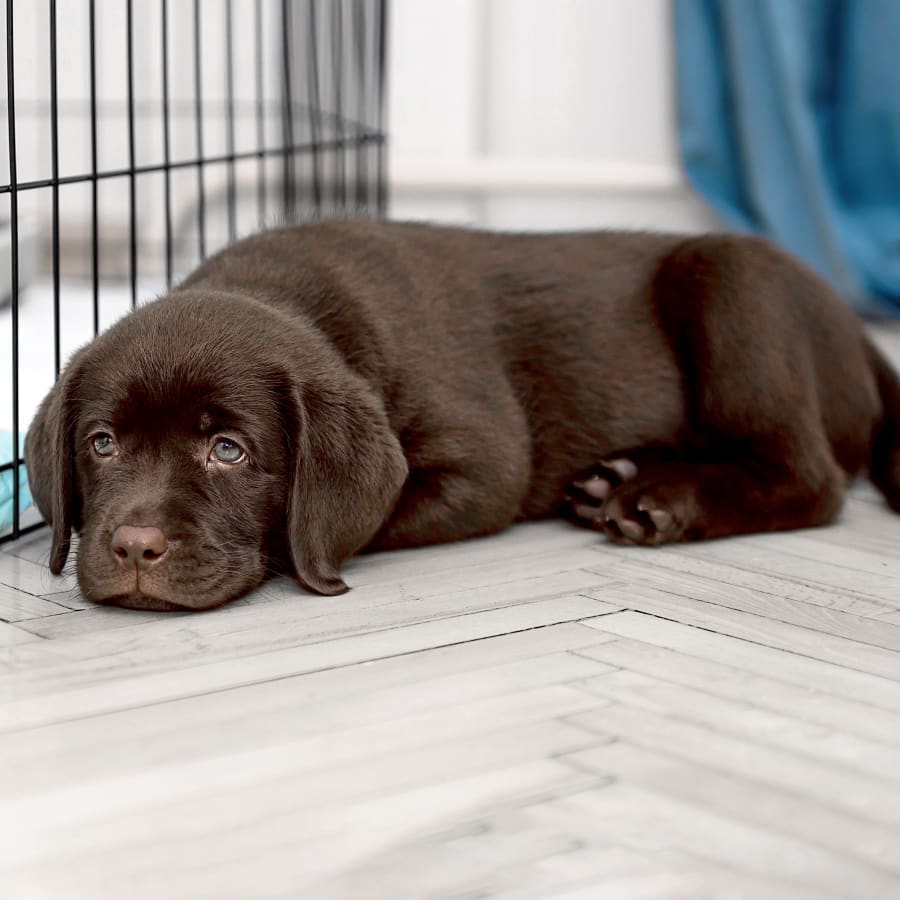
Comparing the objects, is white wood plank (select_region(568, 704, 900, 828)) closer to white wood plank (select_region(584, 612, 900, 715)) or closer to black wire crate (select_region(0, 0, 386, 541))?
white wood plank (select_region(584, 612, 900, 715))

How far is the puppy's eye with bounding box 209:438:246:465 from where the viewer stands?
85.2 inches

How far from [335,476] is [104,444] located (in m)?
0.36

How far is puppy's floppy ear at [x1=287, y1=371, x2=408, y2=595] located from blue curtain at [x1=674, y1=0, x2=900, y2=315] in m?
3.14

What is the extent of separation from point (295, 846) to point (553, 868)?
9.8 inches

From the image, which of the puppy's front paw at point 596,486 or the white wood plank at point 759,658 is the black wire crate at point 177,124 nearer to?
the puppy's front paw at point 596,486

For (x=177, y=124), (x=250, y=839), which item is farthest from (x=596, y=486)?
(x=177, y=124)

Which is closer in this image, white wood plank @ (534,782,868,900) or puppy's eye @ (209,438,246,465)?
white wood plank @ (534,782,868,900)

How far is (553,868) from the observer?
4.37ft

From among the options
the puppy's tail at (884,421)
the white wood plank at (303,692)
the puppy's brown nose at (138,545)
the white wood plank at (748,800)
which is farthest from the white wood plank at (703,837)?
the puppy's tail at (884,421)

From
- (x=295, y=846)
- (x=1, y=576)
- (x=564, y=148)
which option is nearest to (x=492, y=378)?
(x=1, y=576)

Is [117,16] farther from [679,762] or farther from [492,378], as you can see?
[679,762]

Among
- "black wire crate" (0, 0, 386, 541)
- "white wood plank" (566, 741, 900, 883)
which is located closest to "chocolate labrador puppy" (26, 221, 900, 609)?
"white wood plank" (566, 741, 900, 883)

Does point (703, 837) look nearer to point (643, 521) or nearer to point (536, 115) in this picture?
point (643, 521)

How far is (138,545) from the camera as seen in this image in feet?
6.61
